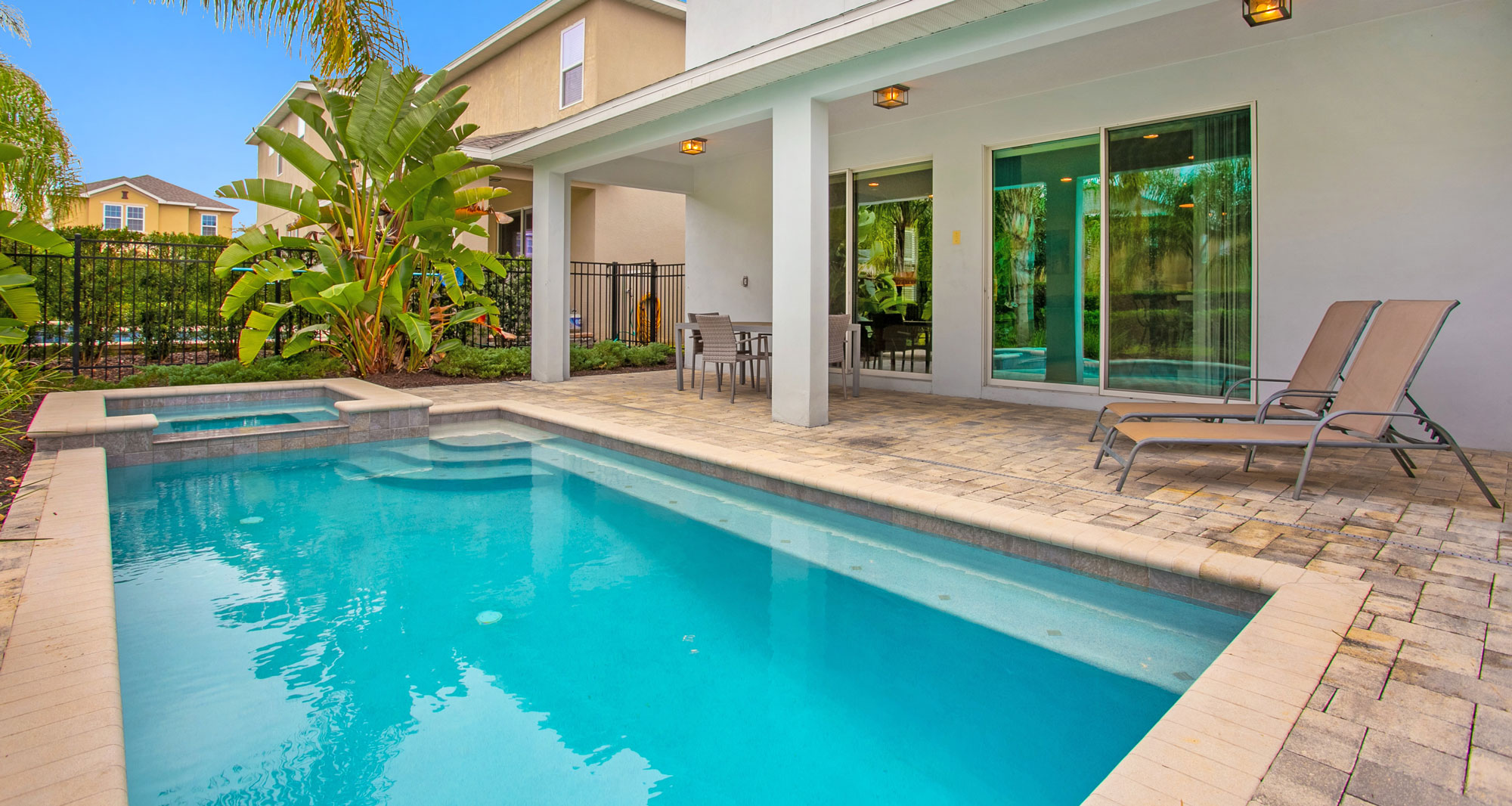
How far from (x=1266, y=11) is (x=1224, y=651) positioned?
15.5 ft

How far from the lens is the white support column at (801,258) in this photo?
724 cm

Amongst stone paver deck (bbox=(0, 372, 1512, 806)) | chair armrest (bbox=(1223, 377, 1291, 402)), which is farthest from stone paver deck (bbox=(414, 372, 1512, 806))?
chair armrest (bbox=(1223, 377, 1291, 402))

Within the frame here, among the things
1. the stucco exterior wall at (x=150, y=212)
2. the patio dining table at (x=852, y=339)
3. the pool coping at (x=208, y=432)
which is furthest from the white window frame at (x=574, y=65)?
the stucco exterior wall at (x=150, y=212)

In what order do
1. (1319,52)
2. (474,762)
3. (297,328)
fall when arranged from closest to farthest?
(474,762) → (1319,52) → (297,328)

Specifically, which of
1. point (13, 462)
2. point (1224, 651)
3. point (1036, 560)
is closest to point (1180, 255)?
point (1036, 560)

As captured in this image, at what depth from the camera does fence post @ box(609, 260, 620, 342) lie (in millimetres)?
15492

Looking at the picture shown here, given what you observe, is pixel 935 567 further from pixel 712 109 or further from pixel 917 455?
pixel 712 109

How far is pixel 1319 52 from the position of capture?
21.6 ft

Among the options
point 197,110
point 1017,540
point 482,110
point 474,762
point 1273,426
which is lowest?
point 474,762

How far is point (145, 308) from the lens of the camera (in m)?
10.9

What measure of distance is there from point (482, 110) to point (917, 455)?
1602 cm

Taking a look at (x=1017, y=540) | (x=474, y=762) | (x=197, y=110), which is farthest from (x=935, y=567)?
(x=197, y=110)

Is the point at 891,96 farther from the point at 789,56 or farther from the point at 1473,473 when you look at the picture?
the point at 1473,473

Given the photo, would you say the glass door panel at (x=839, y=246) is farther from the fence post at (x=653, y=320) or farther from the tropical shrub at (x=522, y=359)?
the fence post at (x=653, y=320)
